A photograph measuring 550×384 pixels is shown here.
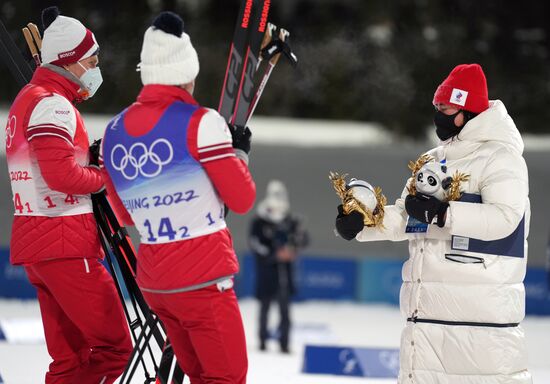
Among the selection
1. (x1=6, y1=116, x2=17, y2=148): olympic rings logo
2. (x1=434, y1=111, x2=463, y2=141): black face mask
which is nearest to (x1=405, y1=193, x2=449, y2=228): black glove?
(x1=434, y1=111, x2=463, y2=141): black face mask

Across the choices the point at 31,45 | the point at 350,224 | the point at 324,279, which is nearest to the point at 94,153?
the point at 31,45

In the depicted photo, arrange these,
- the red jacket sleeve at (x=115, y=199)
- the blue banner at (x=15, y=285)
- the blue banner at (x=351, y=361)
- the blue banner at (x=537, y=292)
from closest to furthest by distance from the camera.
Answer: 1. the red jacket sleeve at (x=115, y=199)
2. the blue banner at (x=351, y=361)
3. the blue banner at (x=15, y=285)
4. the blue banner at (x=537, y=292)

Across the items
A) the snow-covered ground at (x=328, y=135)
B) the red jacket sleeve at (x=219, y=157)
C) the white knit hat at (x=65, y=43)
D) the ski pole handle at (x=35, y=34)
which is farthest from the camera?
the snow-covered ground at (x=328, y=135)

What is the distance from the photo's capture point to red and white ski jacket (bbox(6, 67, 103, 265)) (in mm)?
4125

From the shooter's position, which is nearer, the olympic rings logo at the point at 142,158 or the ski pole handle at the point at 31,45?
the olympic rings logo at the point at 142,158

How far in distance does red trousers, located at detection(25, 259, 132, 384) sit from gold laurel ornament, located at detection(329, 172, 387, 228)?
1.14 meters

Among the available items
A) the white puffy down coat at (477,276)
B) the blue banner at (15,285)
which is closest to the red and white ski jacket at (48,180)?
the white puffy down coat at (477,276)

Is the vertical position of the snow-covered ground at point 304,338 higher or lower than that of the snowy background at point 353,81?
lower

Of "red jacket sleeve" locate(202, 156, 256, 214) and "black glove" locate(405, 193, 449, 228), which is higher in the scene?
"red jacket sleeve" locate(202, 156, 256, 214)

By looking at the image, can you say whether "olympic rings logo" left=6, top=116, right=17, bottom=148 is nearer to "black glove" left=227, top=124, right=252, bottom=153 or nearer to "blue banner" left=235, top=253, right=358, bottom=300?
"black glove" left=227, top=124, right=252, bottom=153

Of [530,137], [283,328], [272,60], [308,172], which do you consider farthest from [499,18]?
[272,60]

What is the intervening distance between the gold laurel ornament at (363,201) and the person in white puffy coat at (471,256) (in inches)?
2.1

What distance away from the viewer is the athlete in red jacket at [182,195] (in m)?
3.50

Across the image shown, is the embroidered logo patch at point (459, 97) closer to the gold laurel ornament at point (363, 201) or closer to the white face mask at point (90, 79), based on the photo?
the gold laurel ornament at point (363, 201)
